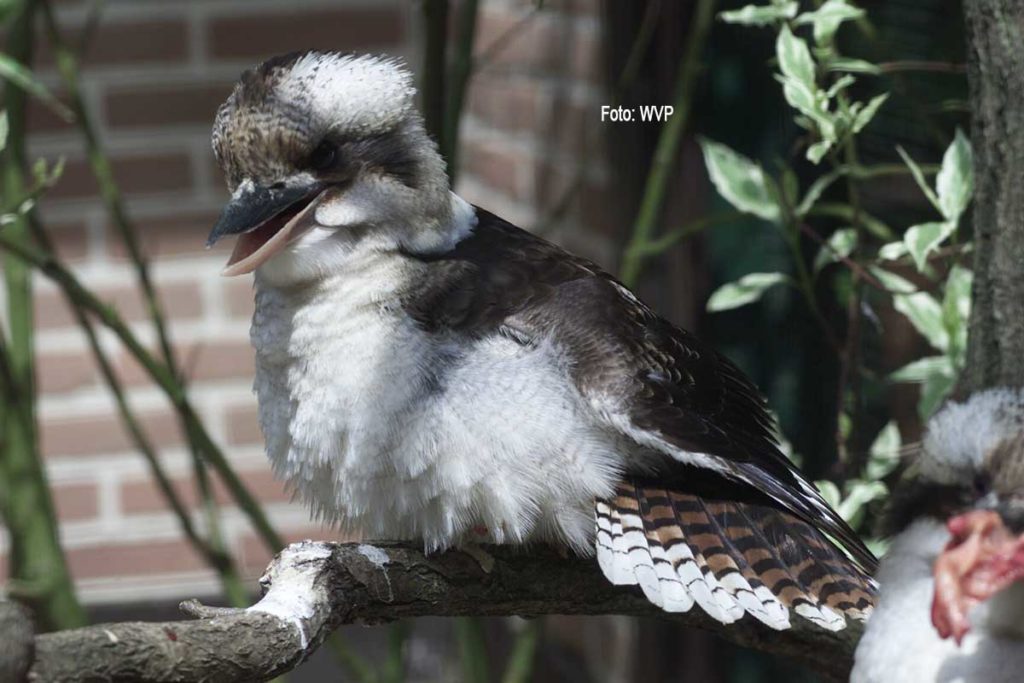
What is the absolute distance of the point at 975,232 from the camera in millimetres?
1858

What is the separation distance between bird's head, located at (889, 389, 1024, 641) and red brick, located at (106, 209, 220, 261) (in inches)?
92.9

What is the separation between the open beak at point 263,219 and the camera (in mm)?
1794

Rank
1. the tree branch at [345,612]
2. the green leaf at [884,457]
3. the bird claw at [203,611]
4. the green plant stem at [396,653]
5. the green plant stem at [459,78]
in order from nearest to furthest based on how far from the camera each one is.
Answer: the tree branch at [345,612], the bird claw at [203,611], the green leaf at [884,457], the green plant stem at [459,78], the green plant stem at [396,653]

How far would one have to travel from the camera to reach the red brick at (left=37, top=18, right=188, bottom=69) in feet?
11.6

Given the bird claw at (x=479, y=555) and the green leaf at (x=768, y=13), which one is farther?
the green leaf at (x=768, y=13)

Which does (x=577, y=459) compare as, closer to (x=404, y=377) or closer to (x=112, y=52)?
(x=404, y=377)

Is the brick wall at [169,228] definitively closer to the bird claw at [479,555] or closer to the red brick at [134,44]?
the red brick at [134,44]

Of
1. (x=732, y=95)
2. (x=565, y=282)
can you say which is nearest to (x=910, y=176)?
(x=732, y=95)

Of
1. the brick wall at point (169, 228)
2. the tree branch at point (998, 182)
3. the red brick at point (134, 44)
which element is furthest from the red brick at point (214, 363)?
the tree branch at point (998, 182)

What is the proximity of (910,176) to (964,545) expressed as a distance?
1.36 meters

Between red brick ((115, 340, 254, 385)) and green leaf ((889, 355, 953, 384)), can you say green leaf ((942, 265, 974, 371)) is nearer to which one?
green leaf ((889, 355, 953, 384))

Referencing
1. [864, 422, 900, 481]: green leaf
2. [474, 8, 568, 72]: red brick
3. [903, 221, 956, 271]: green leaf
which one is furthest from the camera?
[474, 8, 568, 72]: red brick

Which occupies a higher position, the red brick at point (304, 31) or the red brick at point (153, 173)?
the red brick at point (304, 31)

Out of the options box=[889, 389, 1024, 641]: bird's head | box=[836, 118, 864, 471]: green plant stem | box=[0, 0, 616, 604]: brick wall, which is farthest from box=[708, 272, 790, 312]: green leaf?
box=[0, 0, 616, 604]: brick wall
